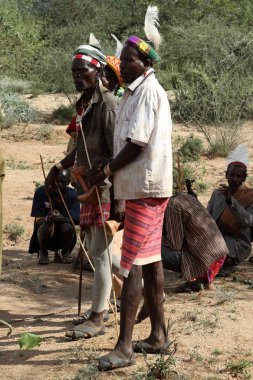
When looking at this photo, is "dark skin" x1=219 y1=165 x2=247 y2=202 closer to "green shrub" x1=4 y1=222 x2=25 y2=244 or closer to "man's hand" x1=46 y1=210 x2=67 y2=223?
"man's hand" x1=46 y1=210 x2=67 y2=223

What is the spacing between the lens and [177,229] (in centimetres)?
544

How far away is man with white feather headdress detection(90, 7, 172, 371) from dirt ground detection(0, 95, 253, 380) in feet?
1.17

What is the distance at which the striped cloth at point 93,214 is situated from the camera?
14.1 feet

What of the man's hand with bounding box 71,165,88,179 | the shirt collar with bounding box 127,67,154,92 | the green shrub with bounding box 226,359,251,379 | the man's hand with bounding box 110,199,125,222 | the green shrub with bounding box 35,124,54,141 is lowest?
the green shrub with bounding box 226,359,251,379

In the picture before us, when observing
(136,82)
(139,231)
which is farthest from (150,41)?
(139,231)

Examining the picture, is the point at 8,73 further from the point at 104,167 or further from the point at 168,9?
the point at 104,167

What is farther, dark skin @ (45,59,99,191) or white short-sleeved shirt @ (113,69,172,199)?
dark skin @ (45,59,99,191)

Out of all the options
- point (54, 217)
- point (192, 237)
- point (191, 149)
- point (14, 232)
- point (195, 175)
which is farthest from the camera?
point (191, 149)

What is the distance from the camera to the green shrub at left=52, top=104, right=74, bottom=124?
1933 cm

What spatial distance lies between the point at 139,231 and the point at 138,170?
0.31 meters

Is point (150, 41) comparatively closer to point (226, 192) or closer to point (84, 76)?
point (84, 76)

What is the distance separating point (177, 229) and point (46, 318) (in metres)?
1.23

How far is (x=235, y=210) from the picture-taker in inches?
240

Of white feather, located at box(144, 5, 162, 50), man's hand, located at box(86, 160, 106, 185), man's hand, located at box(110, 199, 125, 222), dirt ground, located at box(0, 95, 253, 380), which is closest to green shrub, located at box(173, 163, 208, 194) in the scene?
dirt ground, located at box(0, 95, 253, 380)
